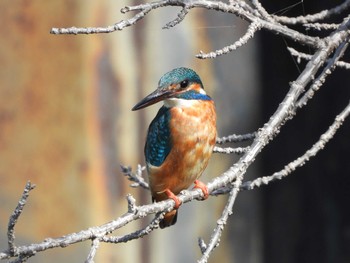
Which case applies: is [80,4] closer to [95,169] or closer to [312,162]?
[95,169]

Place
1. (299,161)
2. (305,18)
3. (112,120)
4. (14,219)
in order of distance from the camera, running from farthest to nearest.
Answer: (112,120), (305,18), (299,161), (14,219)

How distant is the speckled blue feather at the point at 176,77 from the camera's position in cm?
259

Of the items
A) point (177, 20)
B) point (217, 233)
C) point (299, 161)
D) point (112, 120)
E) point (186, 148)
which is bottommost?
point (217, 233)

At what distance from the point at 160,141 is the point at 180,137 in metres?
0.07

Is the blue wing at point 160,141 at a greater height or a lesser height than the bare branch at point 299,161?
greater

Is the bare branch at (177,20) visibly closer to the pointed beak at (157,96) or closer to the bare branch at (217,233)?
the bare branch at (217,233)

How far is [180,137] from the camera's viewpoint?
272cm

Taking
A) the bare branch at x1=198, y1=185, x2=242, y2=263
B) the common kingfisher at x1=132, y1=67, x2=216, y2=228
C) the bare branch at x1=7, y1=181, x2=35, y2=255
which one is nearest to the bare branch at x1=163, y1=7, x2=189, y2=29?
the bare branch at x1=198, y1=185, x2=242, y2=263

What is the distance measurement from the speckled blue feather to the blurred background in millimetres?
497

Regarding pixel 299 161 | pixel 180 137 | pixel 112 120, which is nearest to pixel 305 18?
pixel 299 161

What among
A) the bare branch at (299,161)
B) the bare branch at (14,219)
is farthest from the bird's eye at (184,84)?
the bare branch at (14,219)

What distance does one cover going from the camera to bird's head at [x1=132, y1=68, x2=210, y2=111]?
2582 mm

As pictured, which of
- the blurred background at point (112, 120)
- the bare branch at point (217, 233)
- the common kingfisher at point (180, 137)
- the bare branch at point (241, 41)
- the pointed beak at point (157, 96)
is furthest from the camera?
the blurred background at point (112, 120)

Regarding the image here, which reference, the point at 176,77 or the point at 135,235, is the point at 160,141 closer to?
the point at 176,77
